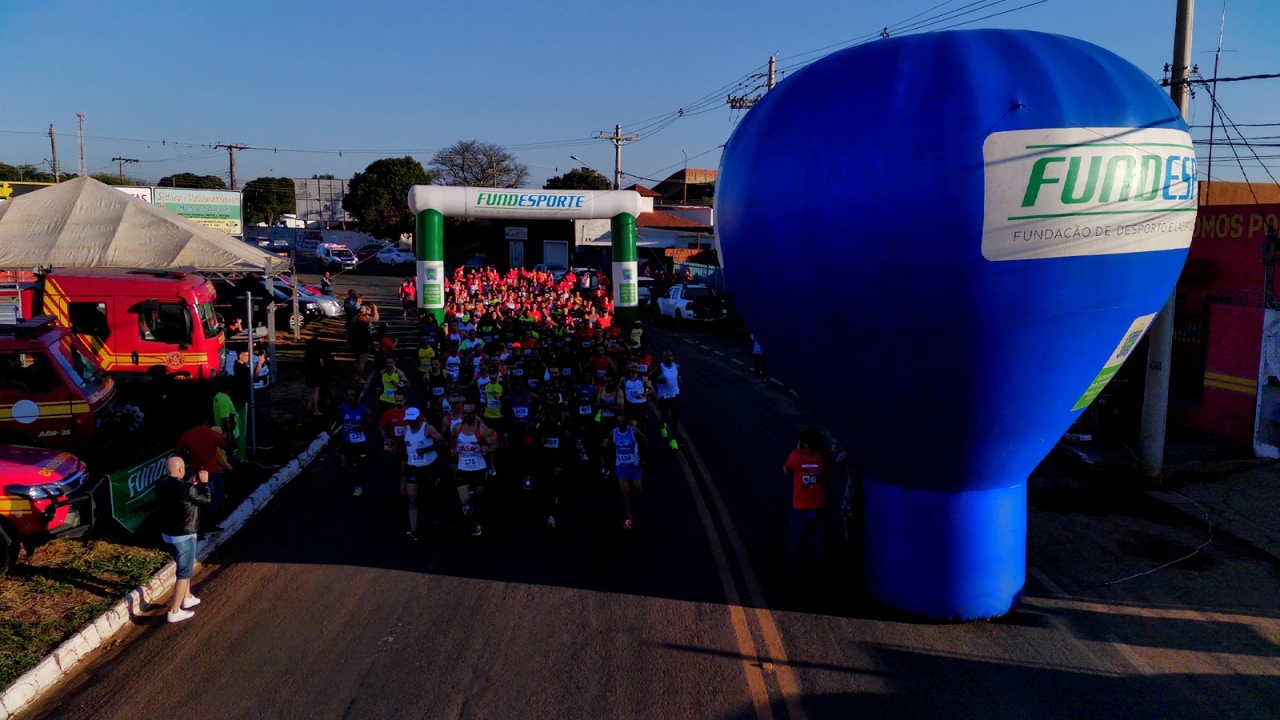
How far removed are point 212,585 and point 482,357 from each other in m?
5.71

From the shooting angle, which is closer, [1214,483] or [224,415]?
[224,415]

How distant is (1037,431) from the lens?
7.64m

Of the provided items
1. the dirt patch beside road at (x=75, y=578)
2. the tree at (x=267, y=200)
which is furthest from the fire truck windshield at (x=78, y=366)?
the tree at (x=267, y=200)

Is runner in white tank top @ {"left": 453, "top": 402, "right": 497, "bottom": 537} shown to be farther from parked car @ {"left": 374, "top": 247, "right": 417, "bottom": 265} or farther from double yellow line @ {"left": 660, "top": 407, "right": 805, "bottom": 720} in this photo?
parked car @ {"left": 374, "top": 247, "right": 417, "bottom": 265}

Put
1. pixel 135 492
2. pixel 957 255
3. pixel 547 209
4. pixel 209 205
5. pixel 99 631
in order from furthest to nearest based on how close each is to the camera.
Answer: pixel 209 205, pixel 547 209, pixel 135 492, pixel 99 631, pixel 957 255

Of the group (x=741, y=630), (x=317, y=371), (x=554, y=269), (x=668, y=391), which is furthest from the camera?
(x=554, y=269)

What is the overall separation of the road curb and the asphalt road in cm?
18

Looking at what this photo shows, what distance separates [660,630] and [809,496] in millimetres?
2065

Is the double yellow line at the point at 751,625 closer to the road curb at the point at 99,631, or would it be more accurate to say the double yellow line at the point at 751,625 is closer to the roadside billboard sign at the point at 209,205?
the road curb at the point at 99,631

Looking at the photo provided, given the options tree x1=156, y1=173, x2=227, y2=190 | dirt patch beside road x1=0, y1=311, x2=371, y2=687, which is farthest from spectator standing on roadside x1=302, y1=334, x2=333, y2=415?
tree x1=156, y1=173, x2=227, y2=190

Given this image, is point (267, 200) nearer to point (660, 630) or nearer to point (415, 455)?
point (415, 455)

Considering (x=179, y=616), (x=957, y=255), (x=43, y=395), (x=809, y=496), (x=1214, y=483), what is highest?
(x=957, y=255)

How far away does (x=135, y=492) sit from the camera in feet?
32.4

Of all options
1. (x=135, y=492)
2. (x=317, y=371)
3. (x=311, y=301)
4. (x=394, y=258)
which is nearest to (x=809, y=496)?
(x=135, y=492)
